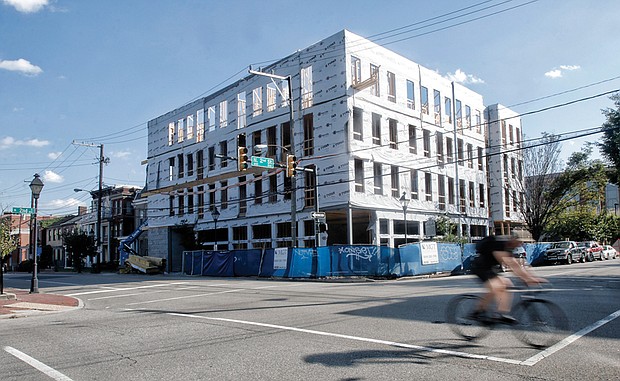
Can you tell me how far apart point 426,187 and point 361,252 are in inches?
600

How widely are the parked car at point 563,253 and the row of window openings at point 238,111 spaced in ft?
66.9

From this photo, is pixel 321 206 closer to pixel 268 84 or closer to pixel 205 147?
pixel 268 84

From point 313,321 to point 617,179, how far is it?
25380 mm

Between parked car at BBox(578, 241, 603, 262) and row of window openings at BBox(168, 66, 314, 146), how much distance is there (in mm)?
24341

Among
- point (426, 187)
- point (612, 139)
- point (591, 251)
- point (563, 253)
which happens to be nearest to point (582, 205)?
point (591, 251)

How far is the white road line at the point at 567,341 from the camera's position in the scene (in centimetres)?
632

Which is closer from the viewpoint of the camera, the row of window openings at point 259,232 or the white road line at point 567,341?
the white road line at point 567,341

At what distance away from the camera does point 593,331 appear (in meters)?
8.10

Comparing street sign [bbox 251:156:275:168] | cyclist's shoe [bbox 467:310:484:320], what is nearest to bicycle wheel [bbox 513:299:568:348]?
cyclist's shoe [bbox 467:310:484:320]

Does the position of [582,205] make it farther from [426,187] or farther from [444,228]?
[444,228]

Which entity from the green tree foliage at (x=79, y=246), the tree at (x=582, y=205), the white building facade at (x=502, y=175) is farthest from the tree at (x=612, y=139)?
the green tree foliage at (x=79, y=246)

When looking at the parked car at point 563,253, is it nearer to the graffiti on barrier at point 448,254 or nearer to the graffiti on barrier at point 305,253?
the graffiti on barrier at point 448,254

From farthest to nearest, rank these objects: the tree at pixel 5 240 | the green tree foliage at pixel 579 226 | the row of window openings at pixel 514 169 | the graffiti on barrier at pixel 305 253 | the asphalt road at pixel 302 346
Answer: the green tree foliage at pixel 579 226
the row of window openings at pixel 514 169
the graffiti on barrier at pixel 305 253
the tree at pixel 5 240
the asphalt road at pixel 302 346

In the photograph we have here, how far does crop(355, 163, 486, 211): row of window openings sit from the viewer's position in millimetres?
32800
